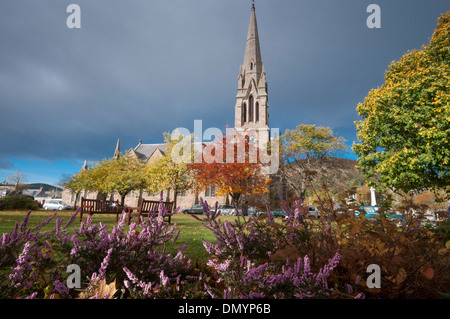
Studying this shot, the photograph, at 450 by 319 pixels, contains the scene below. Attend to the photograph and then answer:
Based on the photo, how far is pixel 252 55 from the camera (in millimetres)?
43656

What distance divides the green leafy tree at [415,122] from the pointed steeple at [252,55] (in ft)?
103

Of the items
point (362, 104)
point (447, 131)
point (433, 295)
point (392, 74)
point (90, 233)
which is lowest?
point (433, 295)

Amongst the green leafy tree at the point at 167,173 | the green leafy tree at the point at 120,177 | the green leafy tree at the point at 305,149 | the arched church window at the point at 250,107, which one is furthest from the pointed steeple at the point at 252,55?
the green leafy tree at the point at 120,177

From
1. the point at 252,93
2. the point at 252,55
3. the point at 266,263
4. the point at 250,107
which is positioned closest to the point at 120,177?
the point at 266,263

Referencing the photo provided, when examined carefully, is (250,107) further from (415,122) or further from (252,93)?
(415,122)

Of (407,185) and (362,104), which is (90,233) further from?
(362,104)

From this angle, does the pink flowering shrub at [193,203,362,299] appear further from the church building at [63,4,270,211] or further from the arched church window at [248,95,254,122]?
the arched church window at [248,95,254,122]

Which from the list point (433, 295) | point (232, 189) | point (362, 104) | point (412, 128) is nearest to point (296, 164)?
point (232, 189)

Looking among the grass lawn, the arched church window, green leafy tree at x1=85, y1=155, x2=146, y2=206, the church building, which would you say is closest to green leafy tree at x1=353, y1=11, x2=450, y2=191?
the grass lawn

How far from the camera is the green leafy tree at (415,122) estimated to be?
11.2 metres

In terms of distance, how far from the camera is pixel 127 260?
215 cm

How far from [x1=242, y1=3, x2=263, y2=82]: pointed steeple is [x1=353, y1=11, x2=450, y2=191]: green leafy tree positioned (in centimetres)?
3154

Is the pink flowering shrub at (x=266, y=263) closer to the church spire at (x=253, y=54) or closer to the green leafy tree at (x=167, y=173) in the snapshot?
the green leafy tree at (x=167, y=173)

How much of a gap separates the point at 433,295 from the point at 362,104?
52.7 ft
